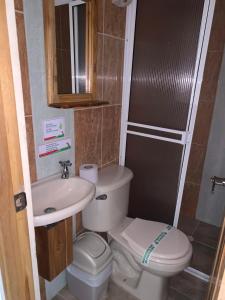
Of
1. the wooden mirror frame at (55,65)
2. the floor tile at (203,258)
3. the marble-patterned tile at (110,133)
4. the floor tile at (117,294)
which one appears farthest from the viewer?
the floor tile at (203,258)

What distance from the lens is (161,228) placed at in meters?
1.71

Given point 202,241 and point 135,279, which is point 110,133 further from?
point 202,241

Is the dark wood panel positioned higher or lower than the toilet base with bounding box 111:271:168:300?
higher

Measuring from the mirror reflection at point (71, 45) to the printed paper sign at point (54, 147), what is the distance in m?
0.31

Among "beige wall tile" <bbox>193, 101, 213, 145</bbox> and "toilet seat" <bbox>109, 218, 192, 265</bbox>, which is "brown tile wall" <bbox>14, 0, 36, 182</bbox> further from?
"beige wall tile" <bbox>193, 101, 213, 145</bbox>

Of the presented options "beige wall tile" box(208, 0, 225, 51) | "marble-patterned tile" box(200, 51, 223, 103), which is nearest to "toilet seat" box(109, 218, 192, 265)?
"marble-patterned tile" box(200, 51, 223, 103)

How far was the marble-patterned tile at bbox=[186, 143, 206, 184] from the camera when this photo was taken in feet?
7.84

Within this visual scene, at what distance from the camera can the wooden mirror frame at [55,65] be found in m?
1.18

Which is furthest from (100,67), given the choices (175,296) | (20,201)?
(175,296)

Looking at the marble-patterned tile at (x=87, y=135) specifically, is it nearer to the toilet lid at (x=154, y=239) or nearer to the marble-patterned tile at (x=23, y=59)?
the marble-patterned tile at (x=23, y=59)

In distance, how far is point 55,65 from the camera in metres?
1.25

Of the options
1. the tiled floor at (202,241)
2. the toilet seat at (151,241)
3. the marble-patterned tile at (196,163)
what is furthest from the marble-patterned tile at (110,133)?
the tiled floor at (202,241)

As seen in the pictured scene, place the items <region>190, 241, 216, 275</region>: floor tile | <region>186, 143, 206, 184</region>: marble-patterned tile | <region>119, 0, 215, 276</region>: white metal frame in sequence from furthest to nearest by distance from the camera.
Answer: <region>186, 143, 206, 184</region>: marble-patterned tile < <region>190, 241, 216, 275</region>: floor tile < <region>119, 0, 215, 276</region>: white metal frame

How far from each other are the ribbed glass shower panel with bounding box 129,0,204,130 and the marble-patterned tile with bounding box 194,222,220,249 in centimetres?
128
